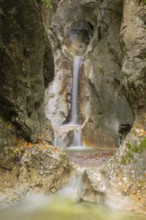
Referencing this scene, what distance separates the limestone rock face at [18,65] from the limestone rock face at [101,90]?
693 cm

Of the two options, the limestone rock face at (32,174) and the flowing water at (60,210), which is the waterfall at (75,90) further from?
the flowing water at (60,210)

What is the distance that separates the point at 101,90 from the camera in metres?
14.9

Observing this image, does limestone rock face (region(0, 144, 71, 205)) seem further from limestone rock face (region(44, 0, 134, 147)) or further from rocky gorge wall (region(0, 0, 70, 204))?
limestone rock face (region(44, 0, 134, 147))

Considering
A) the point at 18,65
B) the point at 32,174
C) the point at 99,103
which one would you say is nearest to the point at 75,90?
the point at 99,103

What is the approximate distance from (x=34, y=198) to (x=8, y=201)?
59 centimetres

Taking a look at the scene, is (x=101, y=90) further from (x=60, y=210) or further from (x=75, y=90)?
(x=60, y=210)

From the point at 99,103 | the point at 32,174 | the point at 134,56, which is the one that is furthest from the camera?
the point at 99,103

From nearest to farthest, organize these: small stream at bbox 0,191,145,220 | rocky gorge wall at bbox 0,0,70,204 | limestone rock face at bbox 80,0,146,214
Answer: small stream at bbox 0,191,145,220
limestone rock face at bbox 80,0,146,214
rocky gorge wall at bbox 0,0,70,204

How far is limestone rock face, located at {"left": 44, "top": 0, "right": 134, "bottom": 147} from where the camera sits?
44.5 ft

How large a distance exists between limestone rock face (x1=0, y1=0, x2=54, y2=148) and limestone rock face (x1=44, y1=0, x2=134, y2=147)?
6935 millimetres

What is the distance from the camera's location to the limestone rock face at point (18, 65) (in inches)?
231

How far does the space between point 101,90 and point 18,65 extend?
29.9ft

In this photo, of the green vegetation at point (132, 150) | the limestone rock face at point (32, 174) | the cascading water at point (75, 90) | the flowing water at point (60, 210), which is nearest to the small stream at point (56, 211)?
the flowing water at point (60, 210)

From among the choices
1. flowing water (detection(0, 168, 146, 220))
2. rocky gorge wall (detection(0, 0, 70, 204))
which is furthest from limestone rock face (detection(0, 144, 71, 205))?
flowing water (detection(0, 168, 146, 220))
